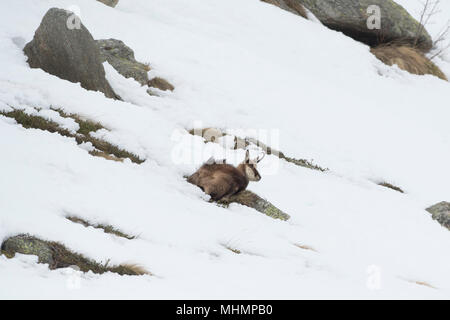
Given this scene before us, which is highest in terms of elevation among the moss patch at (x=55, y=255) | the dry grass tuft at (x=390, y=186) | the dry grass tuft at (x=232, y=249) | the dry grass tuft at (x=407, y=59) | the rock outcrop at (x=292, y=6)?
the rock outcrop at (x=292, y=6)

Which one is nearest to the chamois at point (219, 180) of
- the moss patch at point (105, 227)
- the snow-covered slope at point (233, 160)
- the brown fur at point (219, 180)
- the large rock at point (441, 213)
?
the brown fur at point (219, 180)

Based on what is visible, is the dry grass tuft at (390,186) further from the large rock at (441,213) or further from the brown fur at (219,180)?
the brown fur at (219,180)

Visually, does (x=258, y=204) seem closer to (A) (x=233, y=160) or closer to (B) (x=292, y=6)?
(A) (x=233, y=160)

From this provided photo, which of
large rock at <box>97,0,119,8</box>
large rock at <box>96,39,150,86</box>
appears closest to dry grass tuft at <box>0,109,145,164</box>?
large rock at <box>96,39,150,86</box>

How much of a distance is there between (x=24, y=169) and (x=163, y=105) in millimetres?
7564

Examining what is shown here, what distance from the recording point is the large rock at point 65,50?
11352mm

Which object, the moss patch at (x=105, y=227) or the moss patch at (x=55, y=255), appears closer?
the moss patch at (x=55, y=255)

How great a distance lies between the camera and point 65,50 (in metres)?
11.4

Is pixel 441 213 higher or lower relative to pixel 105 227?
lower

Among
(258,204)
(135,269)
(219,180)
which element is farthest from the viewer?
(258,204)

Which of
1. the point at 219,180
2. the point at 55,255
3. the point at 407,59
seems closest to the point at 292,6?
the point at 407,59

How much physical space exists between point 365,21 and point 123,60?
14068mm

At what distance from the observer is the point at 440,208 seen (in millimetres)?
12148

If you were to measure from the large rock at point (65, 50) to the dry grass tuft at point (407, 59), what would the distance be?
15.4m
